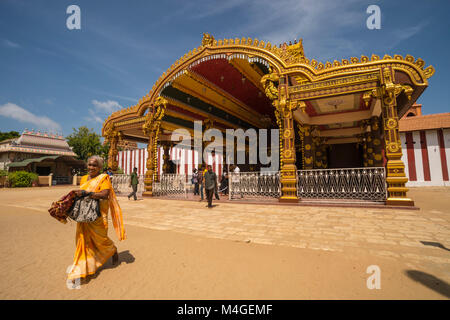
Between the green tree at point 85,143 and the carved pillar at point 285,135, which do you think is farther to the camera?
the green tree at point 85,143

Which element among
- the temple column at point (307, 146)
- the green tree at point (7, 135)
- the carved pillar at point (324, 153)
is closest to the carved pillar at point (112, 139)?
the temple column at point (307, 146)

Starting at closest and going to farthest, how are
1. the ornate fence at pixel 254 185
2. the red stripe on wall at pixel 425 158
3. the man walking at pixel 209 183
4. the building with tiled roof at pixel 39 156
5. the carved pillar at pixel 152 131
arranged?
the man walking at pixel 209 183, the ornate fence at pixel 254 185, the carved pillar at pixel 152 131, the red stripe on wall at pixel 425 158, the building with tiled roof at pixel 39 156

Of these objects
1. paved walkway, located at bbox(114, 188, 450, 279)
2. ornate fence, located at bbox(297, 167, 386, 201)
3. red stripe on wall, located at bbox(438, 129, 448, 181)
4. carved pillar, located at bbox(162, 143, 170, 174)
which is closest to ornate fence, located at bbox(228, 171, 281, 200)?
ornate fence, located at bbox(297, 167, 386, 201)

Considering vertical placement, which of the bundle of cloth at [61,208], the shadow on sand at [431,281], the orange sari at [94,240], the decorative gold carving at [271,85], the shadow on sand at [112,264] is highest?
the decorative gold carving at [271,85]

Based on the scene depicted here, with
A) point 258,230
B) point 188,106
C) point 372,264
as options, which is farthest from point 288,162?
point 188,106

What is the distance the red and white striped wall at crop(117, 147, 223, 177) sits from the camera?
80.2 feet

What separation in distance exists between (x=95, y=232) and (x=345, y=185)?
812 centimetres

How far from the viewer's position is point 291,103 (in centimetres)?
792

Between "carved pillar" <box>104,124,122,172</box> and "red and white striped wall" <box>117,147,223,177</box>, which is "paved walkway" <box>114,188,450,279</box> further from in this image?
"red and white striped wall" <box>117,147,223,177</box>

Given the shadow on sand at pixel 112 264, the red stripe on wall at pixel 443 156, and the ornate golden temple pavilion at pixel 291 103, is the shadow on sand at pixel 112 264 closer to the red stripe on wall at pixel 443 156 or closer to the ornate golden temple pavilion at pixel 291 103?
the ornate golden temple pavilion at pixel 291 103

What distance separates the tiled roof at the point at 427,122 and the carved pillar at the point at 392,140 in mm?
12563

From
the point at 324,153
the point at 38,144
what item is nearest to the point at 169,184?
the point at 324,153

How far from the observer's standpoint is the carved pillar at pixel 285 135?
7.46m
